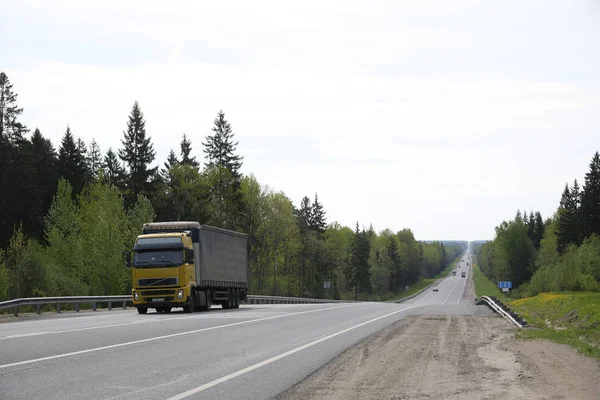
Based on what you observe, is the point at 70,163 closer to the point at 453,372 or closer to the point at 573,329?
the point at 573,329

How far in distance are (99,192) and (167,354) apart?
75631mm

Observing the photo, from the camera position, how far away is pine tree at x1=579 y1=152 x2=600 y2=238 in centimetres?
11688

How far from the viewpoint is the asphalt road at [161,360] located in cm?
977

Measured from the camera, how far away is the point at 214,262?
36.5m

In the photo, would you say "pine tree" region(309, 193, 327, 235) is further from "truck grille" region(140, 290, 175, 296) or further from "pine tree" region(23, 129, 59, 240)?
"truck grille" region(140, 290, 175, 296)

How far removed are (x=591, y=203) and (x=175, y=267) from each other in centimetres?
9889

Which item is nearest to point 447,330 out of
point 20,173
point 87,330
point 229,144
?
point 87,330

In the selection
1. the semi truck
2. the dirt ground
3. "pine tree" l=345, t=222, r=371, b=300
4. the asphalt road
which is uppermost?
"pine tree" l=345, t=222, r=371, b=300

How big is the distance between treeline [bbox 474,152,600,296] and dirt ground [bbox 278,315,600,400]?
177 ft

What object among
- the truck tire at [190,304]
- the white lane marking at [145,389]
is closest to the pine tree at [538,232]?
the truck tire at [190,304]

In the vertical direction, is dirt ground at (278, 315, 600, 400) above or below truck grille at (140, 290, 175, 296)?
below

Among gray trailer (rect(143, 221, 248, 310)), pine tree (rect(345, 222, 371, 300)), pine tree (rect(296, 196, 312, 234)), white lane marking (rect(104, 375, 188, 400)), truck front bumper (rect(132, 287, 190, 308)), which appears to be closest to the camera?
white lane marking (rect(104, 375, 188, 400))

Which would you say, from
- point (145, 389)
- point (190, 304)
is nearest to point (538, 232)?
point (190, 304)

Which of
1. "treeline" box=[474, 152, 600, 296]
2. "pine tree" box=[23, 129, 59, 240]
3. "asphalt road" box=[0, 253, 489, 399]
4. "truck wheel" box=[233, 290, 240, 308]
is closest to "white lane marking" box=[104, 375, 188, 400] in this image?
"asphalt road" box=[0, 253, 489, 399]
